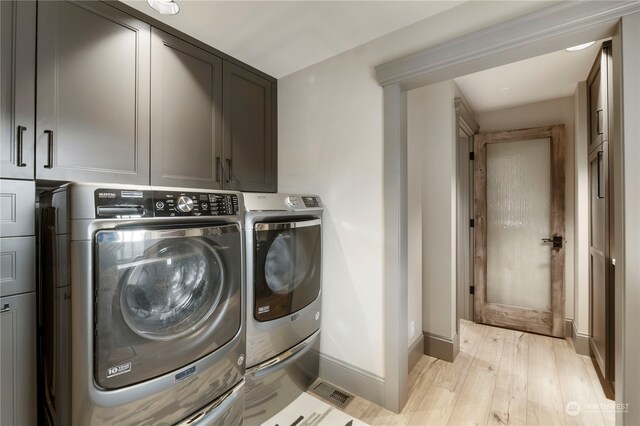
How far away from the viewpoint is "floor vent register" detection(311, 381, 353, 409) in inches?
74.5

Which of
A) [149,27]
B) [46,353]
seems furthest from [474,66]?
[46,353]

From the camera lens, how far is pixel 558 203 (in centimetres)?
299

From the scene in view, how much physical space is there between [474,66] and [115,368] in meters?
2.20

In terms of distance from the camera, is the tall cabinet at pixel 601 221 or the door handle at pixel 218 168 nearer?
the tall cabinet at pixel 601 221

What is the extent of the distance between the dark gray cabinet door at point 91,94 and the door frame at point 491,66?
4.79ft

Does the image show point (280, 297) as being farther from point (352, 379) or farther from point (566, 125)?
point (566, 125)

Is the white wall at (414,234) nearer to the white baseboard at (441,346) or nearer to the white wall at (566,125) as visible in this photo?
the white baseboard at (441,346)

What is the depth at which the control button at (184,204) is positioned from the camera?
4.09ft

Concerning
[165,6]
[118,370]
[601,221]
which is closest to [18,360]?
[118,370]

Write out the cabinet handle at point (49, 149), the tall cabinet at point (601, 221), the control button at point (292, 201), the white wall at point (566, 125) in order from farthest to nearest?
the white wall at point (566, 125) < the tall cabinet at point (601, 221) < the control button at point (292, 201) < the cabinet handle at point (49, 149)

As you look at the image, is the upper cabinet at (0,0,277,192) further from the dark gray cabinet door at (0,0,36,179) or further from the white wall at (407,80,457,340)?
the white wall at (407,80,457,340)

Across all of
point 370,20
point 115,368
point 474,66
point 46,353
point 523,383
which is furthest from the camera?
point 523,383

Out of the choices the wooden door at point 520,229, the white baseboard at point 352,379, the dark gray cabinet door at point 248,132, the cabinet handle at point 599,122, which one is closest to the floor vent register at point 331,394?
the white baseboard at point 352,379

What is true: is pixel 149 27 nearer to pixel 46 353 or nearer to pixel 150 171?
pixel 150 171
